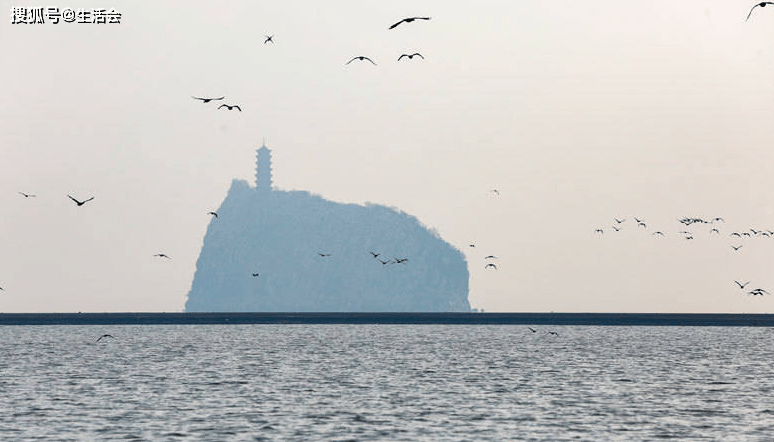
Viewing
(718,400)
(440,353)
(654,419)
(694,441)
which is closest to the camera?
(694,441)

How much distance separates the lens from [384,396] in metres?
74.5

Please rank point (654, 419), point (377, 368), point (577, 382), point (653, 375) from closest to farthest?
1. point (654, 419)
2. point (577, 382)
3. point (653, 375)
4. point (377, 368)

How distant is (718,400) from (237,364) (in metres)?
50.4

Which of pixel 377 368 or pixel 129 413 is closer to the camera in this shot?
pixel 129 413

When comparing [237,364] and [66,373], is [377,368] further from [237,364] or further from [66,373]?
[66,373]

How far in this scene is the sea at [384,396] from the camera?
5653cm

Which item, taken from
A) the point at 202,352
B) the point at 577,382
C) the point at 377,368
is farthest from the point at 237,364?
the point at 577,382

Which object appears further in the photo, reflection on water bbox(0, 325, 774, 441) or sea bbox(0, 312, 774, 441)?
reflection on water bbox(0, 325, 774, 441)

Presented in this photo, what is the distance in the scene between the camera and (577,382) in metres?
87.9

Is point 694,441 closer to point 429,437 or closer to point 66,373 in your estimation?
point 429,437

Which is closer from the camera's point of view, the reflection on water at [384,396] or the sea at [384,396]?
the sea at [384,396]

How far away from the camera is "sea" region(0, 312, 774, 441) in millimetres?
56531

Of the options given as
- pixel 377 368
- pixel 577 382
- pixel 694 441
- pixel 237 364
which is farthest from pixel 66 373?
pixel 694 441

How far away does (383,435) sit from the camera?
55125 mm
